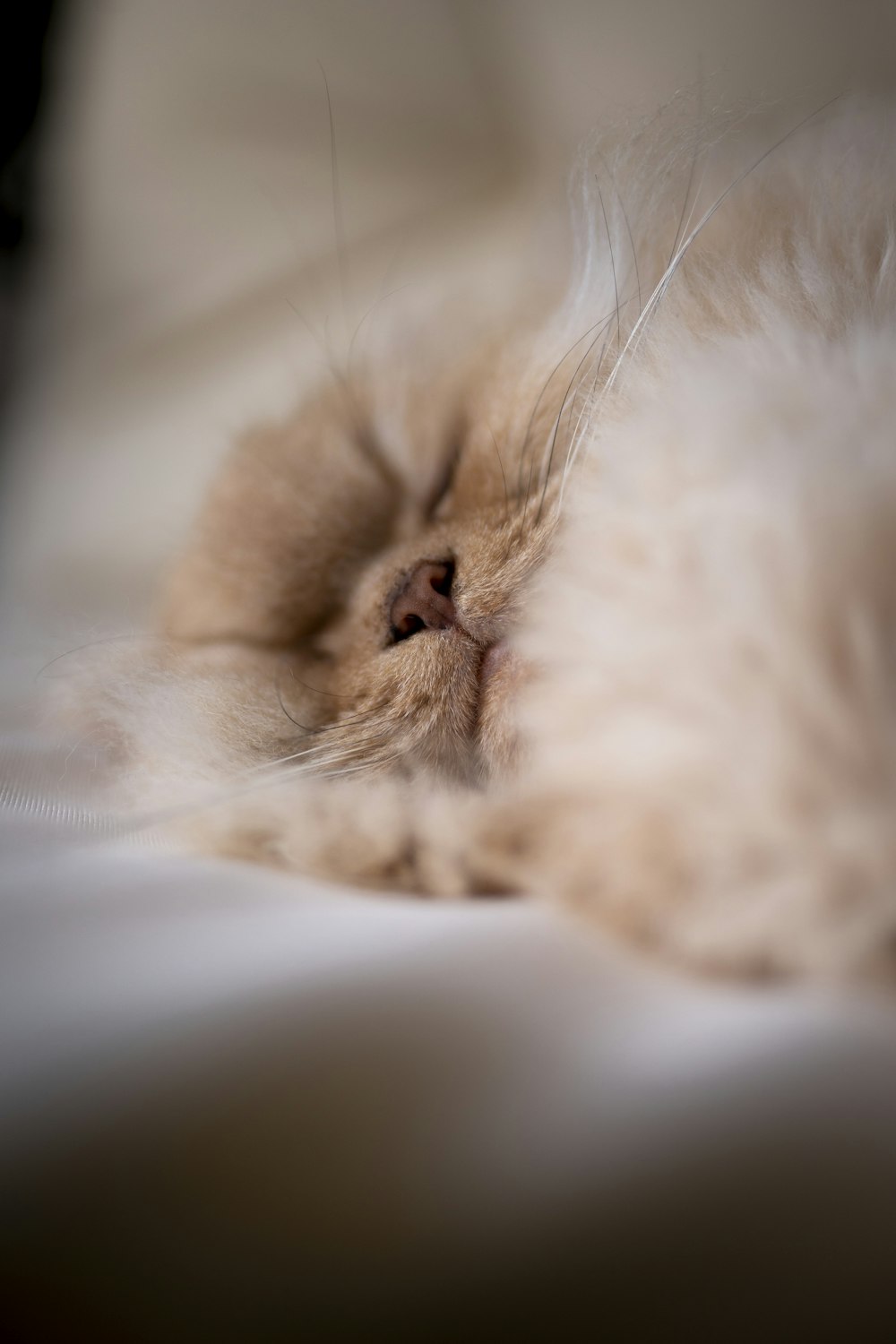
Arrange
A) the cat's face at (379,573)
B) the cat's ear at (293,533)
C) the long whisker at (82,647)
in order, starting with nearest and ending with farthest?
1. the cat's face at (379,573)
2. the cat's ear at (293,533)
3. the long whisker at (82,647)

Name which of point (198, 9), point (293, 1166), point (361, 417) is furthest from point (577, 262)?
point (293, 1166)

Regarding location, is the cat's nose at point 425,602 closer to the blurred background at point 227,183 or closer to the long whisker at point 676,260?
the long whisker at point 676,260

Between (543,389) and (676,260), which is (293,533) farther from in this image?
(676,260)

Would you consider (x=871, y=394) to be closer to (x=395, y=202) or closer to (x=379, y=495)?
(x=379, y=495)

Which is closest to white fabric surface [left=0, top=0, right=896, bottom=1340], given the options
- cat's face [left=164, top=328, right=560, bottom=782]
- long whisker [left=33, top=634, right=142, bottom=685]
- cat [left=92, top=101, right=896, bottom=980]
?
cat [left=92, top=101, right=896, bottom=980]

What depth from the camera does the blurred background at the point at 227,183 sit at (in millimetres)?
1188

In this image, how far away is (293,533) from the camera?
106 centimetres

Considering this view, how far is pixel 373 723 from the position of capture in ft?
2.67

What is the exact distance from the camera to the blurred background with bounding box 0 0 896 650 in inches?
46.8

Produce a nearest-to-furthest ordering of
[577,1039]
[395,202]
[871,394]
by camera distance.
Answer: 1. [577,1039]
2. [871,394]
3. [395,202]

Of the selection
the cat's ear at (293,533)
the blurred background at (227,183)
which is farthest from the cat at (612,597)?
the blurred background at (227,183)

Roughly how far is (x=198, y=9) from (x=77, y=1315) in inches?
59.4

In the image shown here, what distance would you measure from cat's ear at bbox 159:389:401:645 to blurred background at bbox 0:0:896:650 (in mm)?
178

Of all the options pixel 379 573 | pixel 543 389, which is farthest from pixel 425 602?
pixel 543 389
